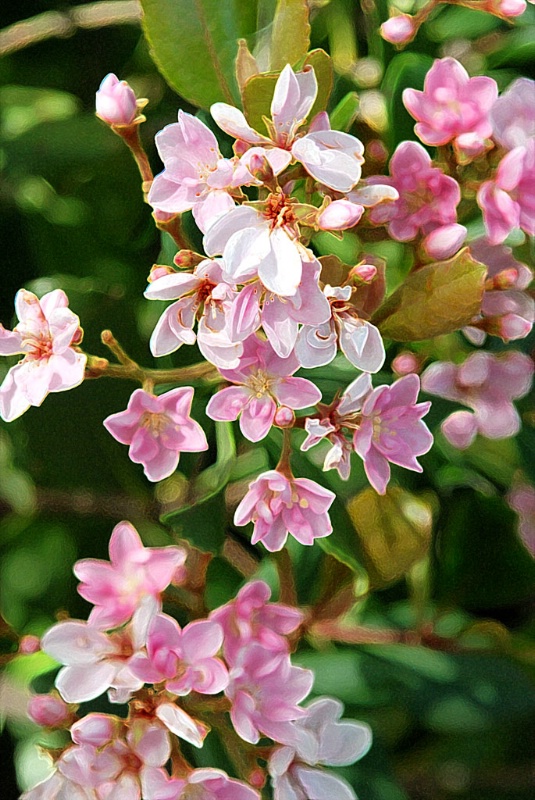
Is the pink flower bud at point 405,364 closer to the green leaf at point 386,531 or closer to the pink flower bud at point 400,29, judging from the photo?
the green leaf at point 386,531

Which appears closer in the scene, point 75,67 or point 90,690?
point 90,690

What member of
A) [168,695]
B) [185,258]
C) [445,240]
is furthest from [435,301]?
[168,695]

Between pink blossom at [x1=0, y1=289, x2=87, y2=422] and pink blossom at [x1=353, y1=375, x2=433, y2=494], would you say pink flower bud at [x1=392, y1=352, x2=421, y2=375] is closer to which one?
pink blossom at [x1=353, y1=375, x2=433, y2=494]

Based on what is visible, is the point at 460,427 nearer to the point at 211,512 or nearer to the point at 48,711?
the point at 211,512

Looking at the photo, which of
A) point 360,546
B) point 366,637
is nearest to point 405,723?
point 366,637

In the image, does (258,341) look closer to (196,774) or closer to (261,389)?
(261,389)

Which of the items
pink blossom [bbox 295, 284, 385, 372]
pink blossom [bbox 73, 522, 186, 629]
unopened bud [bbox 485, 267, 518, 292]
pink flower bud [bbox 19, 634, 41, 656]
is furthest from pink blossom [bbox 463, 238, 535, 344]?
pink flower bud [bbox 19, 634, 41, 656]
